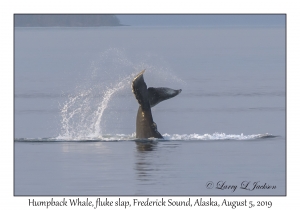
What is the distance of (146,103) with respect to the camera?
36719 mm

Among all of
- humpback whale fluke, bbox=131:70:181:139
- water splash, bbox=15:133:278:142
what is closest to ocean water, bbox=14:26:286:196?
water splash, bbox=15:133:278:142

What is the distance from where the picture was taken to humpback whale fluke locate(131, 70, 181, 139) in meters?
36.4

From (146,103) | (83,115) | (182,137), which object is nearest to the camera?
(146,103)

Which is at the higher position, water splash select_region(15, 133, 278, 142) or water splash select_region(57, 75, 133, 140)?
water splash select_region(57, 75, 133, 140)

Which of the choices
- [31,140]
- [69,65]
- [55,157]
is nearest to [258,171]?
[55,157]

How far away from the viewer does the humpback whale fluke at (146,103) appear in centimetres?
3638

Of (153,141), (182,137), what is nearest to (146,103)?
(153,141)

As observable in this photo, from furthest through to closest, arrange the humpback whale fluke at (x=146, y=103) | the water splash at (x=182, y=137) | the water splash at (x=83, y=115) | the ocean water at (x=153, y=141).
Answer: the water splash at (x=83, y=115) → the water splash at (x=182, y=137) → the humpback whale fluke at (x=146, y=103) → the ocean water at (x=153, y=141)

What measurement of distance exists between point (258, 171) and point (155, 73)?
158 feet

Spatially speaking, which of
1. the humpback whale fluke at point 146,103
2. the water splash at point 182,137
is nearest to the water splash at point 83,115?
the water splash at point 182,137

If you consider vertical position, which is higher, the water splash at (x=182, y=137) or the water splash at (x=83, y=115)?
the water splash at (x=83, y=115)

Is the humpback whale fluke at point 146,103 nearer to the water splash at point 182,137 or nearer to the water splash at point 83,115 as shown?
the water splash at point 182,137

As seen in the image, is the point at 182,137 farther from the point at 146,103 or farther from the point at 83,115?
the point at 83,115

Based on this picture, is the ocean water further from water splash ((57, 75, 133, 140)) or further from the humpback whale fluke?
the humpback whale fluke
